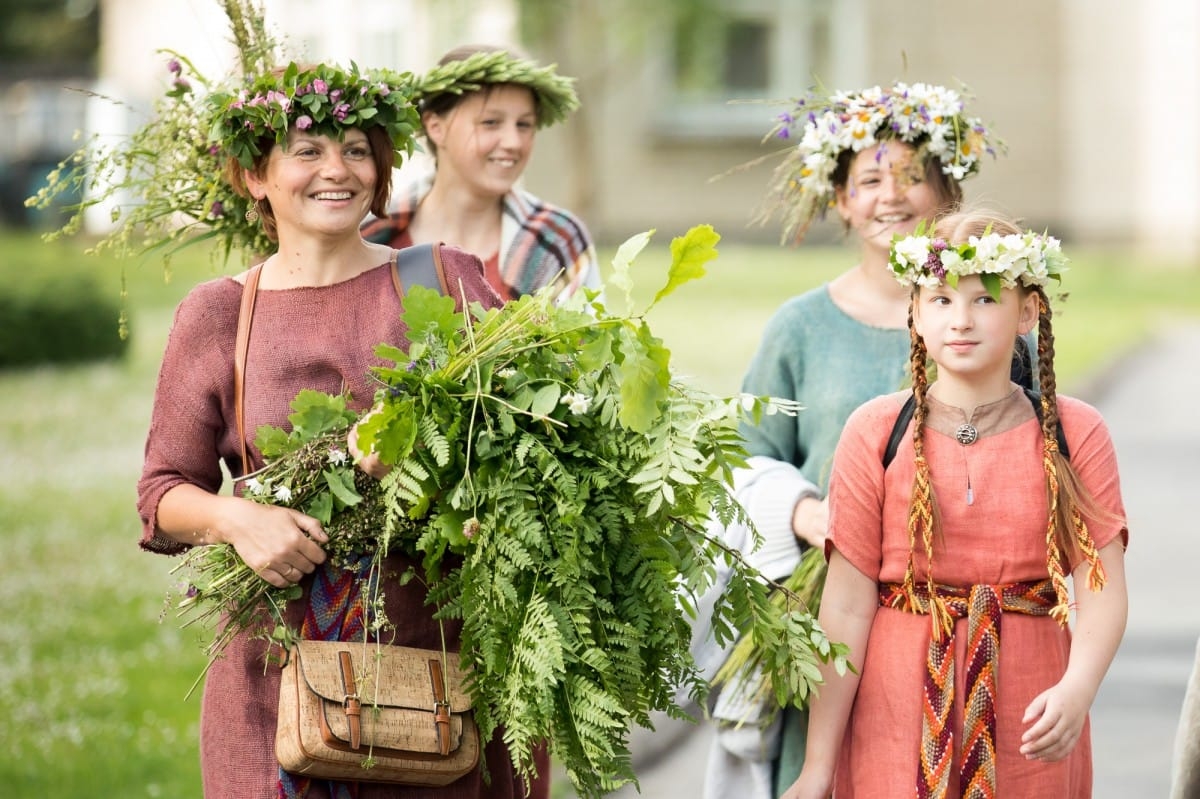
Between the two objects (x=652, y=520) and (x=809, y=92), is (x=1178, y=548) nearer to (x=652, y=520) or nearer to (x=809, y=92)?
(x=809, y=92)

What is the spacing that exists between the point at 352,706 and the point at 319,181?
0.98 metres

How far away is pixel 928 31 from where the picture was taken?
26234mm

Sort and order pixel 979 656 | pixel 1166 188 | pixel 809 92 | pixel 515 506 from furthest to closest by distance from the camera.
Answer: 1. pixel 1166 188
2. pixel 809 92
3. pixel 979 656
4. pixel 515 506

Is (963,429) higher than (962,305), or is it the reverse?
(962,305)

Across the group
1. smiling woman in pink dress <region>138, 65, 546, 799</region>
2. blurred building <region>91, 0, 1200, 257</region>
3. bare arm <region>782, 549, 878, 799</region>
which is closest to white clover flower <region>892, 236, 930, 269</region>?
bare arm <region>782, 549, 878, 799</region>

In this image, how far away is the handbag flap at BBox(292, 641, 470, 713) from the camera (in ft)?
10.5

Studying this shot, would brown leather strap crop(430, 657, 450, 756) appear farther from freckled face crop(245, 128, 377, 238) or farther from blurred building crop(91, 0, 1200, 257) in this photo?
blurred building crop(91, 0, 1200, 257)

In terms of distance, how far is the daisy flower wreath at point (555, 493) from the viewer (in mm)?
3045

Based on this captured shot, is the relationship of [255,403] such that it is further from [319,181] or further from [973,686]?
[973,686]

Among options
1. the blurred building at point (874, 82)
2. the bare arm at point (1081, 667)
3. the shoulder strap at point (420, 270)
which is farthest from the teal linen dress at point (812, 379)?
the blurred building at point (874, 82)

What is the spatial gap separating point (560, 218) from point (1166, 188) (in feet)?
70.4

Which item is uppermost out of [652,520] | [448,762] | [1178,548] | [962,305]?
[962,305]

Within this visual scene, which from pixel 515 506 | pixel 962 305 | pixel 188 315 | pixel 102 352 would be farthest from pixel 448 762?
pixel 102 352

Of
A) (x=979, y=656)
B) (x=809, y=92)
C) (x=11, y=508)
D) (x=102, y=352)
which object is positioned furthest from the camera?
(x=102, y=352)
